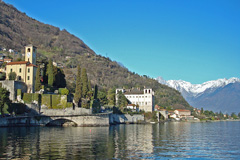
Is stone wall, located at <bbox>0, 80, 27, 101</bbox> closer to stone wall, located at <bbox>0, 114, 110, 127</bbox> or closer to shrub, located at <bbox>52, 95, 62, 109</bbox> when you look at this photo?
stone wall, located at <bbox>0, 114, 110, 127</bbox>

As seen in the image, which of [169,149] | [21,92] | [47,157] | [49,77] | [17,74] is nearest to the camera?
[47,157]

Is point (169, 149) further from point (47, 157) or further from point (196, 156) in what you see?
point (47, 157)

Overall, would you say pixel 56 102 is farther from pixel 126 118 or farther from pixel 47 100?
pixel 126 118

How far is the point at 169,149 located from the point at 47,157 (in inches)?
518

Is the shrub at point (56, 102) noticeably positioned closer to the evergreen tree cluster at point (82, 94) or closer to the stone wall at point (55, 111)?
the stone wall at point (55, 111)

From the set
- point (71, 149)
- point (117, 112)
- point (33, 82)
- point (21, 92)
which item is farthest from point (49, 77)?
point (71, 149)

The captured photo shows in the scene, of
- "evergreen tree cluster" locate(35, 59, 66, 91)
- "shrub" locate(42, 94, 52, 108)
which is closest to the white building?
"evergreen tree cluster" locate(35, 59, 66, 91)

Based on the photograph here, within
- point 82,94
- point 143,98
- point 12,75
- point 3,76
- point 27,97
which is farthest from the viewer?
point 143,98

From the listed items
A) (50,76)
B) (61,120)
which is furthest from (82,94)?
(50,76)

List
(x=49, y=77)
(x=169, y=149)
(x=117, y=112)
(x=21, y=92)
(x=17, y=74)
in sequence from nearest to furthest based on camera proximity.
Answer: (x=169, y=149)
(x=21, y=92)
(x=17, y=74)
(x=49, y=77)
(x=117, y=112)

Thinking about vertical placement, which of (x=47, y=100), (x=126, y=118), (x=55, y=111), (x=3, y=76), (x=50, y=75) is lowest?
(x=126, y=118)

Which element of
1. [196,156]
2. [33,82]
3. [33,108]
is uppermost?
[33,82]

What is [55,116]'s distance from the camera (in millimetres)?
66250

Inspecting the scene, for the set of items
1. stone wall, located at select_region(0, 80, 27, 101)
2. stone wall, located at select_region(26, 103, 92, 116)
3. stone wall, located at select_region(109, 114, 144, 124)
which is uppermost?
stone wall, located at select_region(0, 80, 27, 101)
